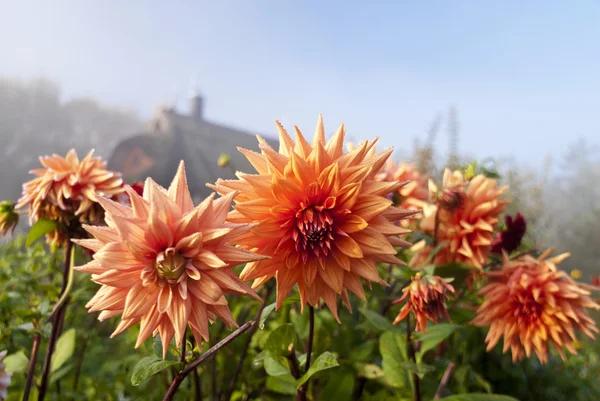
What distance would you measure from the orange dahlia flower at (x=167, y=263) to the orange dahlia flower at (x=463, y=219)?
82cm

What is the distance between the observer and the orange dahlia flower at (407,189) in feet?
4.90

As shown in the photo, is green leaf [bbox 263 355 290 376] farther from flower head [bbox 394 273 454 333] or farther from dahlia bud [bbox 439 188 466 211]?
dahlia bud [bbox 439 188 466 211]

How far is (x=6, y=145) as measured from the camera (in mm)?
18203

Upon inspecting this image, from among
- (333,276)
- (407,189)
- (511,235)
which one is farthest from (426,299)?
(407,189)

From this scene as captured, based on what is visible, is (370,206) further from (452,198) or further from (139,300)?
(452,198)

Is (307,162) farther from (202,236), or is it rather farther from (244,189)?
(202,236)

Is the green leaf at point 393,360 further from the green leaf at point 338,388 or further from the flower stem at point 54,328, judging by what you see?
the flower stem at point 54,328

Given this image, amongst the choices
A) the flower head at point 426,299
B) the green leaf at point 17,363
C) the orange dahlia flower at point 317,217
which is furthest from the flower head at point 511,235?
the green leaf at point 17,363

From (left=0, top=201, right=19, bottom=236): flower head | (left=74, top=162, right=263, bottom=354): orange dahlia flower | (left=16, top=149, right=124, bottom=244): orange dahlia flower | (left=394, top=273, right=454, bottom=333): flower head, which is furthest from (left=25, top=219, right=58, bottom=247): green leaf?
(left=394, top=273, right=454, bottom=333): flower head

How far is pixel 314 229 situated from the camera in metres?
0.69

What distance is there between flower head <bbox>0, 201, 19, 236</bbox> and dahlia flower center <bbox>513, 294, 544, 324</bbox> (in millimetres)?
1604

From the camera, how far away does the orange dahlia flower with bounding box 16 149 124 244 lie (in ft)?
3.56

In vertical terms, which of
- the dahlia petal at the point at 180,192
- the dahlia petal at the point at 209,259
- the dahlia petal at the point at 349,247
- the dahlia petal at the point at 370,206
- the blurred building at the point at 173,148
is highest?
the dahlia petal at the point at 370,206

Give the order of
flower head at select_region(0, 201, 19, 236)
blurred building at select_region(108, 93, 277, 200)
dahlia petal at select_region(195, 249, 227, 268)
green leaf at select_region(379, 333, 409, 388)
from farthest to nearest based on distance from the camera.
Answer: blurred building at select_region(108, 93, 277, 200) → flower head at select_region(0, 201, 19, 236) → green leaf at select_region(379, 333, 409, 388) → dahlia petal at select_region(195, 249, 227, 268)
